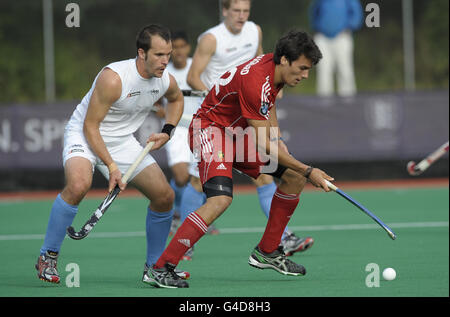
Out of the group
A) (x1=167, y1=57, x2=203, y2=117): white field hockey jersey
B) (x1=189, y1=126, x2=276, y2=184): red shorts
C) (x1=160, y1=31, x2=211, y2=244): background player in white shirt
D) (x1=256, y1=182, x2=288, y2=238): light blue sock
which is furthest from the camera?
(x1=160, y1=31, x2=211, y2=244): background player in white shirt

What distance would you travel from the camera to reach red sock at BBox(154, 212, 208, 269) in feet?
17.0

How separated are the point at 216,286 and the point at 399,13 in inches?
335

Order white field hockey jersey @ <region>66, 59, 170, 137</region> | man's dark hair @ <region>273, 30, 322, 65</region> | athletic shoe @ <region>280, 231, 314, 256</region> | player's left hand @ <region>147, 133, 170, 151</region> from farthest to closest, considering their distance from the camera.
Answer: athletic shoe @ <region>280, 231, 314, 256</region> → player's left hand @ <region>147, 133, 170, 151</region> → white field hockey jersey @ <region>66, 59, 170, 137</region> → man's dark hair @ <region>273, 30, 322, 65</region>

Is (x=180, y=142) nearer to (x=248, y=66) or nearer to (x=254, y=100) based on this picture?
(x=248, y=66)

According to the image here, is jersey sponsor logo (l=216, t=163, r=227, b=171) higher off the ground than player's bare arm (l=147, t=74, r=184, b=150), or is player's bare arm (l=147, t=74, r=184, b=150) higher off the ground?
player's bare arm (l=147, t=74, r=184, b=150)

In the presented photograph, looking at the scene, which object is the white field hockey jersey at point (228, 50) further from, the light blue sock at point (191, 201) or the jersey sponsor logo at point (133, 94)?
the jersey sponsor logo at point (133, 94)

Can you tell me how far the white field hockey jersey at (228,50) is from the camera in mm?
7285

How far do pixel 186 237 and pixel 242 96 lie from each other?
0.89 meters

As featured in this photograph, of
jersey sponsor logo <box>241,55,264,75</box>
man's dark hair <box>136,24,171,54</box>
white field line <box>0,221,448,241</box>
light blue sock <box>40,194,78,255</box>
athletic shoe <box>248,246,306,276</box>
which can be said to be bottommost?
white field line <box>0,221,448,241</box>

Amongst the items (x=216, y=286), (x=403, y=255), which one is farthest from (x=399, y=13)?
(x=216, y=286)

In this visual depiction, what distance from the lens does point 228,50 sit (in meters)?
7.29

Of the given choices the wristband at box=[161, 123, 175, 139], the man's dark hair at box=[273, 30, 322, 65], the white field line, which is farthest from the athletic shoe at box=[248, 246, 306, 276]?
the white field line

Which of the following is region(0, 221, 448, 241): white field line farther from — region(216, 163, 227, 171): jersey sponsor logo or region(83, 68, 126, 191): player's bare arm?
region(216, 163, 227, 171): jersey sponsor logo

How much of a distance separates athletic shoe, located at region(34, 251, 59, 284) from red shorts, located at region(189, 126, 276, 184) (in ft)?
3.48
